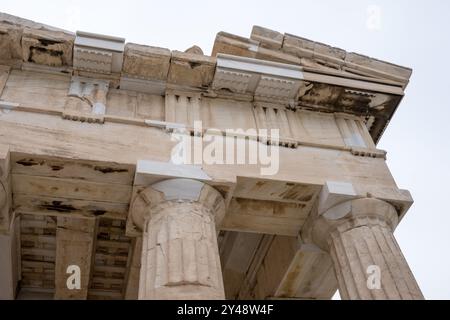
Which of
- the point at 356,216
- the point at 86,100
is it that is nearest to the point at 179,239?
the point at 356,216

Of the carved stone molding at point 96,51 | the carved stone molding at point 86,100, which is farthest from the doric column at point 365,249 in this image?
the carved stone molding at point 96,51

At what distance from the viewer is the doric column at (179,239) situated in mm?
6371

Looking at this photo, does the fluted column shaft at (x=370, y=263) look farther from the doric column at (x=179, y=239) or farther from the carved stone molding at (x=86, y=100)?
the carved stone molding at (x=86, y=100)

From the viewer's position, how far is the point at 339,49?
10.8 metres

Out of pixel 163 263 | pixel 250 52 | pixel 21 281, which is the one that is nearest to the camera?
pixel 163 263

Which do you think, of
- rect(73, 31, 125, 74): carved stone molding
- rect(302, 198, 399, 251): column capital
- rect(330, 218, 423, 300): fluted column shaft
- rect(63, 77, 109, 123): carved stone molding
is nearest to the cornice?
rect(73, 31, 125, 74): carved stone molding

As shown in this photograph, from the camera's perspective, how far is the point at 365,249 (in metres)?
7.72

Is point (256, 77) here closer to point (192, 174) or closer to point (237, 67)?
point (237, 67)

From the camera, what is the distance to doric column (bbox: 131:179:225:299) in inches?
251

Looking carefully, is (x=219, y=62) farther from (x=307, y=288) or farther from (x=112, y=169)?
(x=307, y=288)

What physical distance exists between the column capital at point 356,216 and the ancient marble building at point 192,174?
21mm

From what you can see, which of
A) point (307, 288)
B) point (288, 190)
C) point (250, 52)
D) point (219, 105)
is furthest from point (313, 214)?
point (250, 52)

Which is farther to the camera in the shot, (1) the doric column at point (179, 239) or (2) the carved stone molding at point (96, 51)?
(2) the carved stone molding at point (96, 51)

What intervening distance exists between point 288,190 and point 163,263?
8.90 ft
